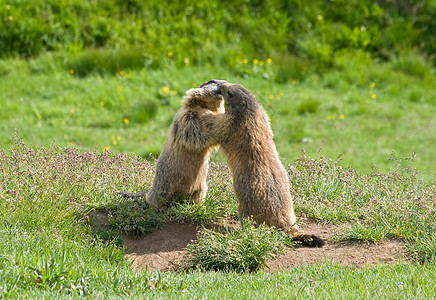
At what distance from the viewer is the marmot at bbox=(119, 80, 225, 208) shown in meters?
6.72

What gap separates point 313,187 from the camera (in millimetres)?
7777

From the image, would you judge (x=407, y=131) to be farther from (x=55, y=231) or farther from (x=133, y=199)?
(x=55, y=231)

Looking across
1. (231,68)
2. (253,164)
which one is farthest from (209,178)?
(231,68)

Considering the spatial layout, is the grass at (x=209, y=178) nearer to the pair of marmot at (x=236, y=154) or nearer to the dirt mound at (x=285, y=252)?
the dirt mound at (x=285, y=252)

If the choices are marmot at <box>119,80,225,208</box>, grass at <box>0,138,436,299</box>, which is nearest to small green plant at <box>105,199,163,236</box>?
grass at <box>0,138,436,299</box>

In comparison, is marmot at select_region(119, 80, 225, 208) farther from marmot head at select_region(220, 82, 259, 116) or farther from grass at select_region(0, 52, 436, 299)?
marmot head at select_region(220, 82, 259, 116)

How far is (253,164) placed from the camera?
250 inches

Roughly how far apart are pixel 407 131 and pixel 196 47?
5.00 metres

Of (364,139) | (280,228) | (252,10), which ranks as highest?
(252,10)

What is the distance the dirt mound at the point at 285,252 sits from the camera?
19.9 ft

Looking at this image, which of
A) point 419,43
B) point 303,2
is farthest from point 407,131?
point 303,2

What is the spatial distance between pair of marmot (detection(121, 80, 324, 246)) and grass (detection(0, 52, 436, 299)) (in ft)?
1.25

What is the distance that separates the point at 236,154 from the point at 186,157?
65 centimetres

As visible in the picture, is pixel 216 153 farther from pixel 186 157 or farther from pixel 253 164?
pixel 253 164
